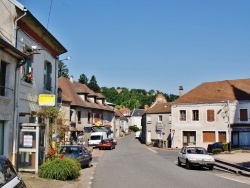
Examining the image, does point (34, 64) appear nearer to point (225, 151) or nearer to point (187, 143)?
point (225, 151)

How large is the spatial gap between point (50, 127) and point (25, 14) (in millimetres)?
6990

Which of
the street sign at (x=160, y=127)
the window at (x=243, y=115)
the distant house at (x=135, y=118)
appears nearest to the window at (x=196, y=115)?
the window at (x=243, y=115)

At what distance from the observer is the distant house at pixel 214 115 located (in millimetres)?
49094

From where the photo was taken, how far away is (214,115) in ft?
167

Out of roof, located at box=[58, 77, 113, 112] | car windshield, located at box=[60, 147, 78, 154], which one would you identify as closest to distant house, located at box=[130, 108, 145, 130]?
roof, located at box=[58, 77, 113, 112]

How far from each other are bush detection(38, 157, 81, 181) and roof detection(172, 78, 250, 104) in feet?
122

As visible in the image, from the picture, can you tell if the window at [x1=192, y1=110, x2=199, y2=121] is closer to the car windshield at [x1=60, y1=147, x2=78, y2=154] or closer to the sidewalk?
the sidewalk

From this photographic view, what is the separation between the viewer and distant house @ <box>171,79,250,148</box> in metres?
49.1

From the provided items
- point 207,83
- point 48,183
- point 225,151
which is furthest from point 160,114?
point 48,183

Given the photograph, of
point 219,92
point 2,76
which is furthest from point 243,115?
point 2,76

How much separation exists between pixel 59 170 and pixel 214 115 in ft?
123

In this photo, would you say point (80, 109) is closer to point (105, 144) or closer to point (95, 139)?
point (95, 139)

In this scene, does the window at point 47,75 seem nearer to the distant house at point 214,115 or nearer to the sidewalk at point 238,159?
the sidewalk at point 238,159

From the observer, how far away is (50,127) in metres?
21.6
